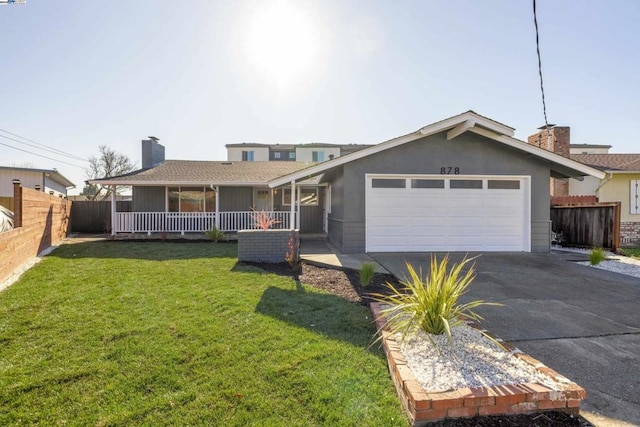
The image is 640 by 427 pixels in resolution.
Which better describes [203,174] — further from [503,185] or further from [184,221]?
[503,185]

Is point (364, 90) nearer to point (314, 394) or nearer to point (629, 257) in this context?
point (629, 257)

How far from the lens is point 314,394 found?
8.67 ft

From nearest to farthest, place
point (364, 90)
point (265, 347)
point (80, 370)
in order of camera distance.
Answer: point (80, 370) < point (265, 347) < point (364, 90)

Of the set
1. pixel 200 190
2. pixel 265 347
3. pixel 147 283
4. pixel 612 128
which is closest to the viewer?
pixel 265 347

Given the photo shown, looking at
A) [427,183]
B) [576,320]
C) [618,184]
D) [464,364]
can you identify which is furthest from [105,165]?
[618,184]

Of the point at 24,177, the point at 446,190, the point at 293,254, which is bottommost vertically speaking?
the point at 293,254

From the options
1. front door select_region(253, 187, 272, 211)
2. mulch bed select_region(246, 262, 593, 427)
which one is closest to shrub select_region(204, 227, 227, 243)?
front door select_region(253, 187, 272, 211)

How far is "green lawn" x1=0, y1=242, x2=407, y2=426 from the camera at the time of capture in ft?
8.09

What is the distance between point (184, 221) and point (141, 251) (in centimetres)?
418

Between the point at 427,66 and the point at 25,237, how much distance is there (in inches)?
433

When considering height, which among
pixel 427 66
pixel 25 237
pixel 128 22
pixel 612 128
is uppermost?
pixel 128 22

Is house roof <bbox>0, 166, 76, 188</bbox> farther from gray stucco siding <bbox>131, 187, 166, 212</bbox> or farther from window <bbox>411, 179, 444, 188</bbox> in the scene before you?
window <bbox>411, 179, 444, 188</bbox>

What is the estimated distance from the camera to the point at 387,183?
958 centimetres

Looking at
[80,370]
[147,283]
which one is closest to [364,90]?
[147,283]
